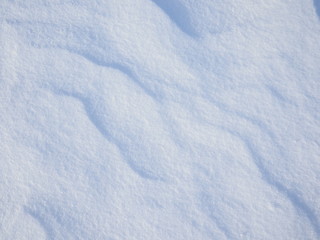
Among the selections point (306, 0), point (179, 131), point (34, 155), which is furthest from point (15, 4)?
point (306, 0)

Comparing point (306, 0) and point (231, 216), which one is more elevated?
point (306, 0)

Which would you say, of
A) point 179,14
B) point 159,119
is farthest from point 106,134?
point 179,14

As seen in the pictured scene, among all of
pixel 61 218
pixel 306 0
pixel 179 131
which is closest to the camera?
pixel 61 218

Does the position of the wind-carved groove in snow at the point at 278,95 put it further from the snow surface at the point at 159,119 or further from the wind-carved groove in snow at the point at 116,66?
the wind-carved groove in snow at the point at 116,66

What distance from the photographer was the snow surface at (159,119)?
0.81 m

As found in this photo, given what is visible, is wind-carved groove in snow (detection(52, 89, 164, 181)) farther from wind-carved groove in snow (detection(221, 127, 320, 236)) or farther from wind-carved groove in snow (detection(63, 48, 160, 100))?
wind-carved groove in snow (detection(221, 127, 320, 236))

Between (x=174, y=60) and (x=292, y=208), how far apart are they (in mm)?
607

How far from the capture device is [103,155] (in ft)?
2.77

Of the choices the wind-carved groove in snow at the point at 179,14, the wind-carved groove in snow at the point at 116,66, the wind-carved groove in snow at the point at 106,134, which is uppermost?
the wind-carved groove in snow at the point at 179,14

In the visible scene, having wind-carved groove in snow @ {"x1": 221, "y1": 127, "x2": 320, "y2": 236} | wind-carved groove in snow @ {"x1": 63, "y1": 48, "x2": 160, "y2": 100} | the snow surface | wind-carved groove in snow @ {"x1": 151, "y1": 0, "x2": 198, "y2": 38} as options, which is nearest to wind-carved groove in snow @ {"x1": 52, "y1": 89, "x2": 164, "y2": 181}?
the snow surface

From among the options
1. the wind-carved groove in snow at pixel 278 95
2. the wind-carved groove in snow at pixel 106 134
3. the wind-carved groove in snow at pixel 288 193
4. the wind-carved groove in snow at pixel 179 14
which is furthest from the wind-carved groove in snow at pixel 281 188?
the wind-carved groove in snow at pixel 179 14

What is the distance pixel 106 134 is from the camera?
0.86m

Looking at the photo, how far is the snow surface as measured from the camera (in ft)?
2.66

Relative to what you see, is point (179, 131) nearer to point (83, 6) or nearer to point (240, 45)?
point (240, 45)
